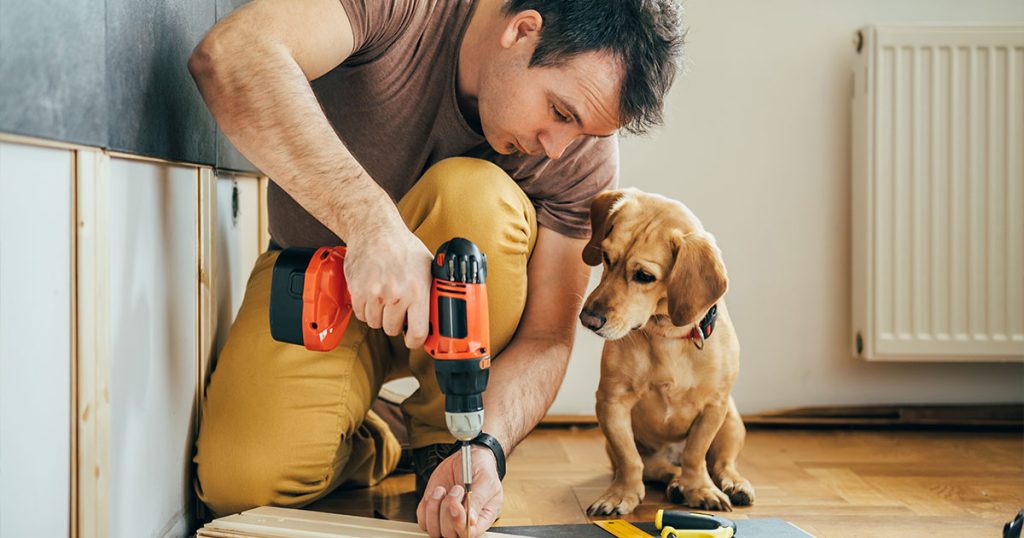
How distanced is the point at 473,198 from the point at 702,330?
0.50 metres

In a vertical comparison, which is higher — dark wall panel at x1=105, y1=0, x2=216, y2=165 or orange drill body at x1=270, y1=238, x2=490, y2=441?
dark wall panel at x1=105, y1=0, x2=216, y2=165

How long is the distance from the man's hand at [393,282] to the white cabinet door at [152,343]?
0.97 feet

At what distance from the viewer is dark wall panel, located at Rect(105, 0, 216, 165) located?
1.12 meters

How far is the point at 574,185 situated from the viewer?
177cm

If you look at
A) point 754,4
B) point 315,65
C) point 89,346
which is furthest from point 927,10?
point 89,346

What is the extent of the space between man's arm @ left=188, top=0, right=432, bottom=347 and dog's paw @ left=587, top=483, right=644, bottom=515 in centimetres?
59

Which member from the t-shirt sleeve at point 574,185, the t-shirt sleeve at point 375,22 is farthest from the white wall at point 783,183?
the t-shirt sleeve at point 375,22

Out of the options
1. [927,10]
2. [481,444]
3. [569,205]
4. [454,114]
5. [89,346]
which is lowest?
[481,444]

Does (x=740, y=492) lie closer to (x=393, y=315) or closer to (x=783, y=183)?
(x=393, y=315)

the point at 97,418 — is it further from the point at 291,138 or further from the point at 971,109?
the point at 971,109

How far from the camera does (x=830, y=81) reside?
2.58 meters

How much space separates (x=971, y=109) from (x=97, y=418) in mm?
2293

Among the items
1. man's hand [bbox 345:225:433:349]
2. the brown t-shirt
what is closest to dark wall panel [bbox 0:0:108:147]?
man's hand [bbox 345:225:433:349]

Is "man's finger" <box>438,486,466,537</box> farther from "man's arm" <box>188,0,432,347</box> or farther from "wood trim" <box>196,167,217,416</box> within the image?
"wood trim" <box>196,167,217,416</box>
